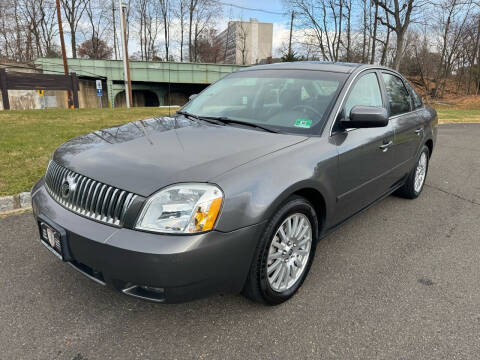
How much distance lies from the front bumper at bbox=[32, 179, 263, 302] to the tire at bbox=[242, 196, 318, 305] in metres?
0.11

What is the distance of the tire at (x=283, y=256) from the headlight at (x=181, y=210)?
1.35 feet

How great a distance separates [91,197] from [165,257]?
25.1 inches

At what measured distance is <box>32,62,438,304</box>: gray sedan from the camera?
1.88 meters

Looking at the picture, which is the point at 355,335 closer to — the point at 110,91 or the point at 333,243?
the point at 333,243

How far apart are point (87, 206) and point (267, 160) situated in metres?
1.10

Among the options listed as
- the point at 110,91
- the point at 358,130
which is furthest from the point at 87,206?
the point at 110,91

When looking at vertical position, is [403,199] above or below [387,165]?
below

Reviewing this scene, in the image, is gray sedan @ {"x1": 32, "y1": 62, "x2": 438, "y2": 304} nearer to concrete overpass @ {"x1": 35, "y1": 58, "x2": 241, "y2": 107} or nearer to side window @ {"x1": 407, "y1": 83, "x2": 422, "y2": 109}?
side window @ {"x1": 407, "y1": 83, "x2": 422, "y2": 109}

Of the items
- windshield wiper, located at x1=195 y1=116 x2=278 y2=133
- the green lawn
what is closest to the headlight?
windshield wiper, located at x1=195 y1=116 x2=278 y2=133

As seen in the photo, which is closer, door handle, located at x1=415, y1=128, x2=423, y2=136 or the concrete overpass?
door handle, located at x1=415, y1=128, x2=423, y2=136

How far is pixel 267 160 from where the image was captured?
88.0 inches

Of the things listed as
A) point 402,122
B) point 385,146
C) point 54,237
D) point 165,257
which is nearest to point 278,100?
point 385,146

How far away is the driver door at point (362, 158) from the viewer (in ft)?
9.22

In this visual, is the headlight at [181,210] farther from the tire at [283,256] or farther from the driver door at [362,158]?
the driver door at [362,158]
